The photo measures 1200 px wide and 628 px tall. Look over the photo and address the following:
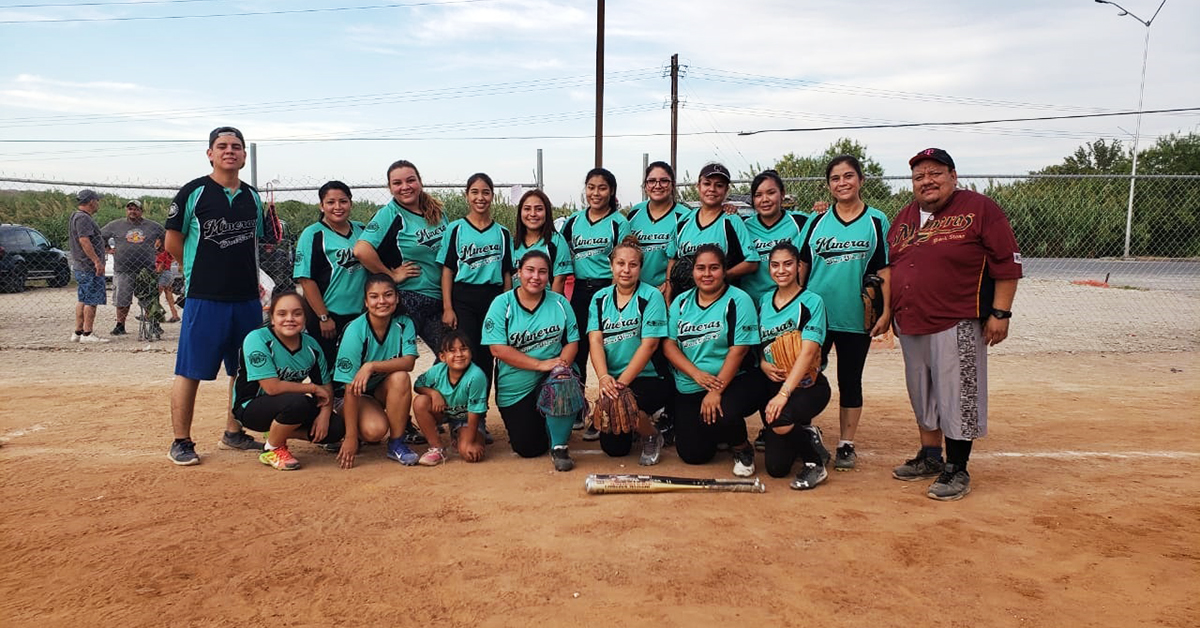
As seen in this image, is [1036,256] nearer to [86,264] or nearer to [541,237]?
[541,237]

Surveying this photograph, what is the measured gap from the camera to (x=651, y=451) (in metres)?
5.07

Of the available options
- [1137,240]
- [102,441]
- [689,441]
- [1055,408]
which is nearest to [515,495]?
[689,441]

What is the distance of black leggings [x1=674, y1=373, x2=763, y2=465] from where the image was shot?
4793mm

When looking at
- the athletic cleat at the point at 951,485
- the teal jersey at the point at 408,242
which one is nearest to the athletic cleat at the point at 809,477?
the athletic cleat at the point at 951,485

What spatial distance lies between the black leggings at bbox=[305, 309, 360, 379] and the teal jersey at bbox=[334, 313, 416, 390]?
0.81 ft

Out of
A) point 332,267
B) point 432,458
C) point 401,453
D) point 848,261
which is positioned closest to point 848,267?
point 848,261

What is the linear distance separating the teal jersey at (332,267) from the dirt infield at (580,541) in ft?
3.37

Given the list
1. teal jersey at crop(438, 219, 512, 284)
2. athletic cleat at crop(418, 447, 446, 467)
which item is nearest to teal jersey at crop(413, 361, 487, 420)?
athletic cleat at crop(418, 447, 446, 467)

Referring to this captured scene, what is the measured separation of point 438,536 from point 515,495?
701 millimetres

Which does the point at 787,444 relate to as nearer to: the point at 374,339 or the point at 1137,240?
the point at 374,339

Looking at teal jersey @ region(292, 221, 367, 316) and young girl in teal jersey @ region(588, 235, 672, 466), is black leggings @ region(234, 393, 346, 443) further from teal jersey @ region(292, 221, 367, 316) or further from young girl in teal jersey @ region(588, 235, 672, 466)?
young girl in teal jersey @ region(588, 235, 672, 466)

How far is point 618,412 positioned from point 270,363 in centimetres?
216

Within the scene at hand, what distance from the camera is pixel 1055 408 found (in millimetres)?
6512

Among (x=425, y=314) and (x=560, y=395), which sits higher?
(x=425, y=314)
